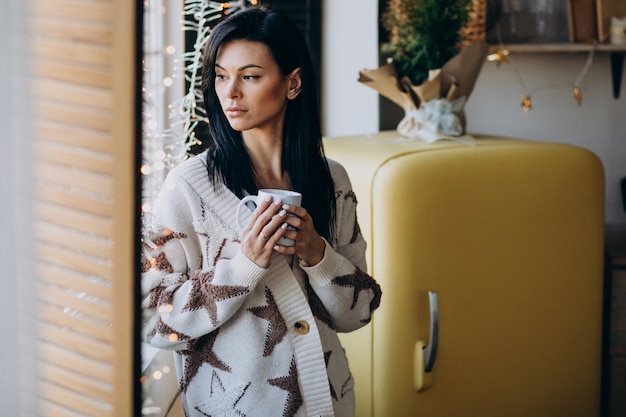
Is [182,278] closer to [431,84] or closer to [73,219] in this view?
[73,219]

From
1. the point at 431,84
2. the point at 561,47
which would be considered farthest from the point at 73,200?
the point at 561,47

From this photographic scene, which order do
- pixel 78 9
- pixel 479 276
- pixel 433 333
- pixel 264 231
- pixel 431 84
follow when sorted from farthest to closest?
pixel 431 84
pixel 479 276
pixel 433 333
pixel 264 231
pixel 78 9

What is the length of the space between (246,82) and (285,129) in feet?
0.42

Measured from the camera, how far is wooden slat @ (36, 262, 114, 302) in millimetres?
560

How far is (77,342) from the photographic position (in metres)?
0.57

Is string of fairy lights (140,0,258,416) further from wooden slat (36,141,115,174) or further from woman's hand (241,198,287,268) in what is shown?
wooden slat (36,141,115,174)

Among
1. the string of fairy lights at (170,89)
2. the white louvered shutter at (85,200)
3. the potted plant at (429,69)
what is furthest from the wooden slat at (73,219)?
the potted plant at (429,69)

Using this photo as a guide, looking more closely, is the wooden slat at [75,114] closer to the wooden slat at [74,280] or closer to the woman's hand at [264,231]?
the wooden slat at [74,280]

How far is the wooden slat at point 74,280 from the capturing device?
560 mm

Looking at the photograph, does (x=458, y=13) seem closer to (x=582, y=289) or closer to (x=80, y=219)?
(x=582, y=289)

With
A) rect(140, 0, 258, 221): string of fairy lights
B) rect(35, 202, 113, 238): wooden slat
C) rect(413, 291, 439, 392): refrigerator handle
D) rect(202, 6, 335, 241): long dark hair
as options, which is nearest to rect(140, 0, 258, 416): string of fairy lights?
rect(140, 0, 258, 221): string of fairy lights

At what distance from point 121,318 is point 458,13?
184 centimetres

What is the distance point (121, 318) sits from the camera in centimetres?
56

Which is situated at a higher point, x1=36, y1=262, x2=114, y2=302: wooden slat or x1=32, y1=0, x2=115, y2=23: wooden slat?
x1=32, y1=0, x2=115, y2=23: wooden slat
